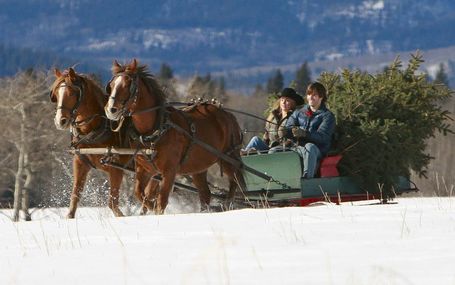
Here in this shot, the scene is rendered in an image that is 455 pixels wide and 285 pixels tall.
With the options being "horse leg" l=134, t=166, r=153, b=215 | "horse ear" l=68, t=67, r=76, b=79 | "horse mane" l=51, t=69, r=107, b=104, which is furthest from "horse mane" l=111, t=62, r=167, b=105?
"horse leg" l=134, t=166, r=153, b=215

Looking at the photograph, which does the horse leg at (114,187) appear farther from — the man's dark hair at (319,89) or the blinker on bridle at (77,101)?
the man's dark hair at (319,89)

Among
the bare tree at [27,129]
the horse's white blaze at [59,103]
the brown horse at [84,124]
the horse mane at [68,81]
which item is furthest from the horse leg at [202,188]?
the bare tree at [27,129]

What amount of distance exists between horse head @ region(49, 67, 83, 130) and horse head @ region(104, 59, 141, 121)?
1.23 feet

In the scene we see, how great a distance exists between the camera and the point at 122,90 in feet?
43.7

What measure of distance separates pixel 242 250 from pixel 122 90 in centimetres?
537

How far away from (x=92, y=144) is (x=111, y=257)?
18.7 ft

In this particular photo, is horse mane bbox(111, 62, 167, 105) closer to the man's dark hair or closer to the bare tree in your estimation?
the man's dark hair

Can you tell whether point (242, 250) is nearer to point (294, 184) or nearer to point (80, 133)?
point (80, 133)

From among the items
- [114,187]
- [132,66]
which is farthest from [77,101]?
[114,187]

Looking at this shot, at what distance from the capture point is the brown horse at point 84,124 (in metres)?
13.5

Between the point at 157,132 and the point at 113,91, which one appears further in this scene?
the point at 157,132

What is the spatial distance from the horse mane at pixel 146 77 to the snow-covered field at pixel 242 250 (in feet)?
9.81

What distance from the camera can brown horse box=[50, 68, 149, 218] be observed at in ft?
44.3

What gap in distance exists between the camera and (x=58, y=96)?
44.2 feet
